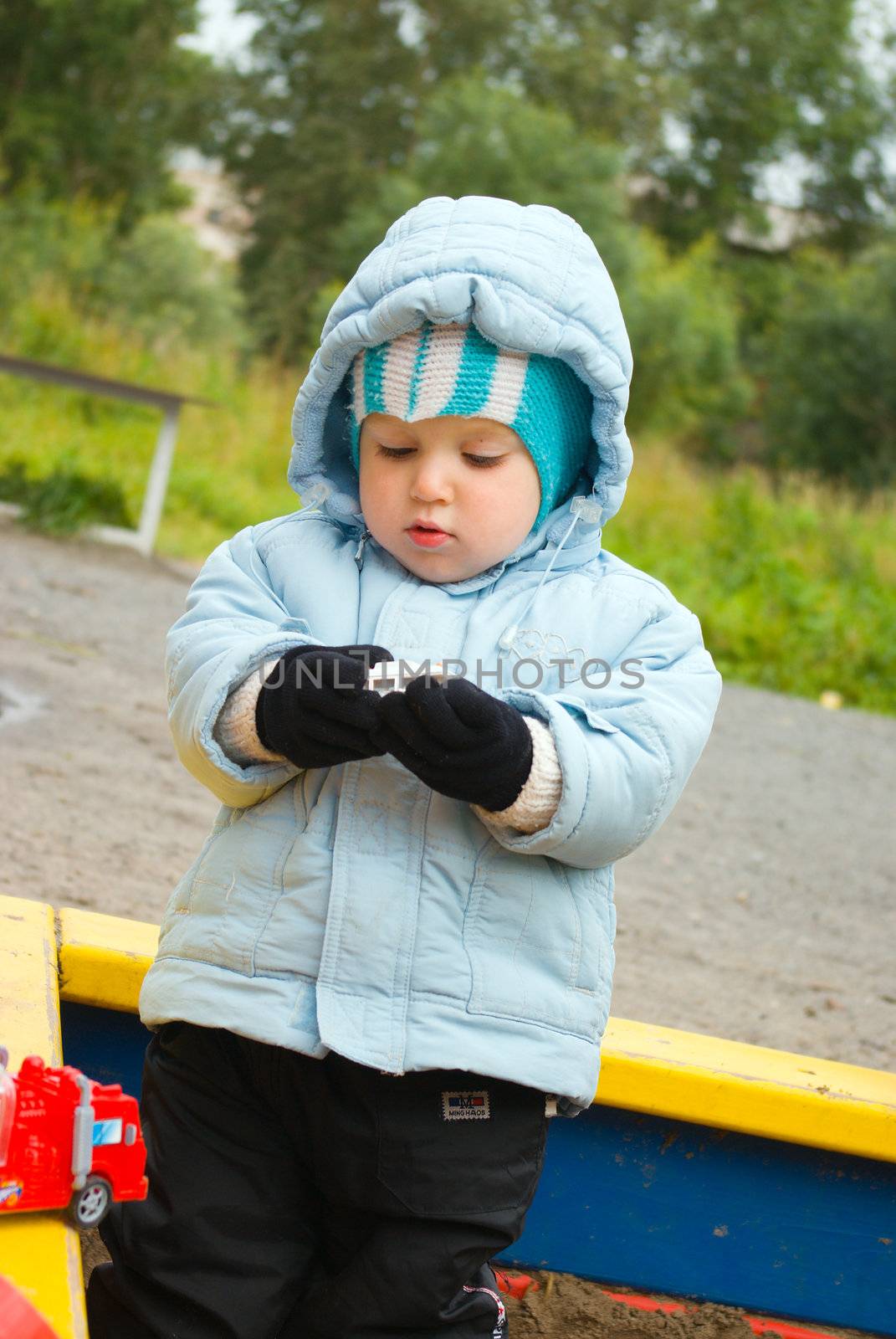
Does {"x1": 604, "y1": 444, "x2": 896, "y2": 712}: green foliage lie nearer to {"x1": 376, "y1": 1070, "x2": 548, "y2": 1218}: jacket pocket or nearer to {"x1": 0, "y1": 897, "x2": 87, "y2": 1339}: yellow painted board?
{"x1": 0, "y1": 897, "x2": 87, "y2": 1339}: yellow painted board

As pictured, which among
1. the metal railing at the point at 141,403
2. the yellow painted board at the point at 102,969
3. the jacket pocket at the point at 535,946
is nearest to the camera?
the jacket pocket at the point at 535,946

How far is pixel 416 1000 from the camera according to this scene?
128cm

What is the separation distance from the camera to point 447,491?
1.36 m

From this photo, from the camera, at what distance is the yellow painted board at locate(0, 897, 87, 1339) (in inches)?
37.5

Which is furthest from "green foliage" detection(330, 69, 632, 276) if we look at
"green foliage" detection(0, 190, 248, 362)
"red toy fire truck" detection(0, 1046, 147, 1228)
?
"red toy fire truck" detection(0, 1046, 147, 1228)

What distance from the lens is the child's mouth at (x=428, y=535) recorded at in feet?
4.52

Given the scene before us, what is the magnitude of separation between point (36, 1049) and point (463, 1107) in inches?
14.6

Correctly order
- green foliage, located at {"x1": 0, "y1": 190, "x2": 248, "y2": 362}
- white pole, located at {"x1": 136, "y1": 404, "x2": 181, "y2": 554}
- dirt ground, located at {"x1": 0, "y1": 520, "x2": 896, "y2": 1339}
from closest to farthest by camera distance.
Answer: dirt ground, located at {"x1": 0, "y1": 520, "x2": 896, "y2": 1339} → white pole, located at {"x1": 136, "y1": 404, "x2": 181, "y2": 554} → green foliage, located at {"x1": 0, "y1": 190, "x2": 248, "y2": 362}

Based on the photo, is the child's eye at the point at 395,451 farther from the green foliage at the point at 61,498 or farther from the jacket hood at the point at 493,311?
the green foliage at the point at 61,498

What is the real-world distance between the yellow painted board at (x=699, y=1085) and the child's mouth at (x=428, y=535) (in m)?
0.54

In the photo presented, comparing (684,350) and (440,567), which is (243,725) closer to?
(440,567)

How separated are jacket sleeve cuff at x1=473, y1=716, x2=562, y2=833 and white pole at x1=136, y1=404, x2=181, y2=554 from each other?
20.7 ft

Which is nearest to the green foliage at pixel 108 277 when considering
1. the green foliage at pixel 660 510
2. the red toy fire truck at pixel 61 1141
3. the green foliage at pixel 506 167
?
the green foliage at pixel 660 510

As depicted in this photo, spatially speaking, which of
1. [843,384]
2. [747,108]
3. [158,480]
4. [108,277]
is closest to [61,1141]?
[158,480]
